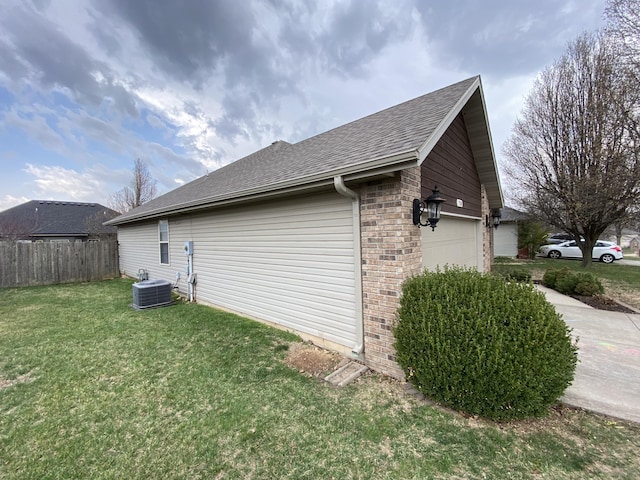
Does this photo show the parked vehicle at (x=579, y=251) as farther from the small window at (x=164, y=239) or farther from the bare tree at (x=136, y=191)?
the bare tree at (x=136, y=191)

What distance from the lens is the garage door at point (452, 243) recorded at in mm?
4664

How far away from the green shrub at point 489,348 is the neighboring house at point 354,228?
59 cm

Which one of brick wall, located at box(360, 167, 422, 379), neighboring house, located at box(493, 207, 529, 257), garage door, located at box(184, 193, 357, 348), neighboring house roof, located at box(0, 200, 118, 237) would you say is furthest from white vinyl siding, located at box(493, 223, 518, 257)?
neighboring house roof, located at box(0, 200, 118, 237)

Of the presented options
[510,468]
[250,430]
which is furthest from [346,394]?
[510,468]

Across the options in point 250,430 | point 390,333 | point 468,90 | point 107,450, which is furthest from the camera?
point 468,90

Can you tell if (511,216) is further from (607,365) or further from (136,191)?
(136,191)

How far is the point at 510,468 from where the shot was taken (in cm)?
212

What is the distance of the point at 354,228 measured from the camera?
12.7 ft

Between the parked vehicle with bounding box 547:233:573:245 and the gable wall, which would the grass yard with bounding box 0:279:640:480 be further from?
the parked vehicle with bounding box 547:233:573:245

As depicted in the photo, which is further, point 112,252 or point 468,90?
point 112,252

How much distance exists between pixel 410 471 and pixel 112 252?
15.1 metres

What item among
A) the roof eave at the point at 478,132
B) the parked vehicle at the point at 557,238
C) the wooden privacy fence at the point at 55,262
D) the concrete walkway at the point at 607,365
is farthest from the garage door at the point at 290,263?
the parked vehicle at the point at 557,238

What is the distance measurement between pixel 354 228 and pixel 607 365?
375 centimetres

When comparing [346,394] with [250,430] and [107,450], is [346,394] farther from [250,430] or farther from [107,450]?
[107,450]
